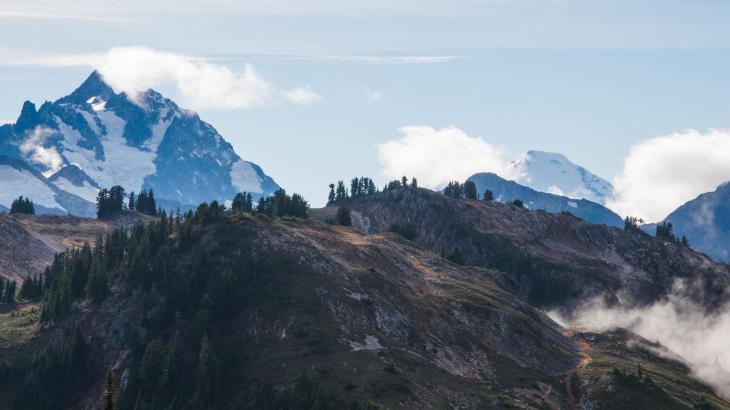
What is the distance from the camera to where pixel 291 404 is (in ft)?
495

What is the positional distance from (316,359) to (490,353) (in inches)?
1921

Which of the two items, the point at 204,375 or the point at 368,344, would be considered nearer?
the point at 204,375

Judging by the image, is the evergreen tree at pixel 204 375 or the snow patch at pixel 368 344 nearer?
the evergreen tree at pixel 204 375

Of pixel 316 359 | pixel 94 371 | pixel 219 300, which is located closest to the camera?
pixel 316 359

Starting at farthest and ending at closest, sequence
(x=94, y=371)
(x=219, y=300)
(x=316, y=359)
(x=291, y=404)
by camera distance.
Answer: (x=219, y=300), (x=94, y=371), (x=316, y=359), (x=291, y=404)

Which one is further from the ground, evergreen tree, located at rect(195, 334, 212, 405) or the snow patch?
the snow patch

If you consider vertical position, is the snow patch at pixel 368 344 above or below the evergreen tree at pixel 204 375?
above

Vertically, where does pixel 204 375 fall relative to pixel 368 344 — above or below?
below

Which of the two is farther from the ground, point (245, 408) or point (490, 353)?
point (490, 353)

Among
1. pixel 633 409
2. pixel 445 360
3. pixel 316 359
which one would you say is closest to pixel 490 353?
pixel 445 360

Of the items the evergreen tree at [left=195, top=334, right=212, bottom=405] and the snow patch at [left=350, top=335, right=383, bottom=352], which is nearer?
the evergreen tree at [left=195, top=334, right=212, bottom=405]

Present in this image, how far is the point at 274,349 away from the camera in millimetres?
175875

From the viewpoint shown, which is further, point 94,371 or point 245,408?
point 94,371

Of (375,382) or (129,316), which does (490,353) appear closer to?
(375,382)
